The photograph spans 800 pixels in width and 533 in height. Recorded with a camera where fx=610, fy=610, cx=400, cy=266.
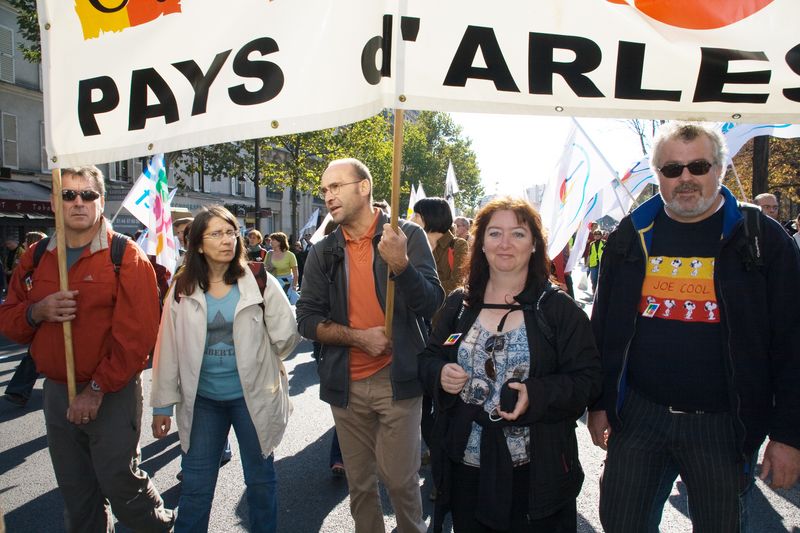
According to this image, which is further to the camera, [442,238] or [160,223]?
[160,223]

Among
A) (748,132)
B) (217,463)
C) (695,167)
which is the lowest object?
(217,463)

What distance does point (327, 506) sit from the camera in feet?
13.7

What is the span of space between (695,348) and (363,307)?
62.0 inches

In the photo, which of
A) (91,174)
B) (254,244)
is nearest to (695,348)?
(91,174)

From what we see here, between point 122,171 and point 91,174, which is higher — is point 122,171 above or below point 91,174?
above

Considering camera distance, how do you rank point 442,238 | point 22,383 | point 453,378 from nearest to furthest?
point 453,378
point 442,238
point 22,383

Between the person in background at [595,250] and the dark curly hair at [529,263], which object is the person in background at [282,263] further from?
the person in background at [595,250]

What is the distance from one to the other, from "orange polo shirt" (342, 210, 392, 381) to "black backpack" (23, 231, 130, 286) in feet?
3.84

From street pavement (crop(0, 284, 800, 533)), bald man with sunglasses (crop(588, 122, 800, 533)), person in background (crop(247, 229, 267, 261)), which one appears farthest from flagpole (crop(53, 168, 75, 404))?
person in background (crop(247, 229, 267, 261))

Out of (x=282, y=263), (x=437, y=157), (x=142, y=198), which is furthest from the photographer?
(x=437, y=157)

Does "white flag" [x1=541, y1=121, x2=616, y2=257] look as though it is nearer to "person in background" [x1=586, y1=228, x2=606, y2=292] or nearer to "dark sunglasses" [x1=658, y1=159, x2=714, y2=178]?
"dark sunglasses" [x1=658, y1=159, x2=714, y2=178]

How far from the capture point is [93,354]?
10.0ft

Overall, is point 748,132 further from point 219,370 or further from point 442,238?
point 219,370

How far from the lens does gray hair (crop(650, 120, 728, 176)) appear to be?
2.49 metres
